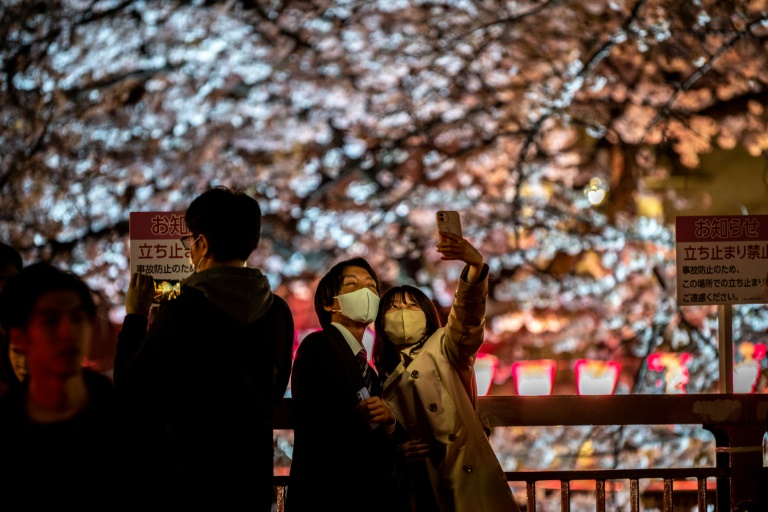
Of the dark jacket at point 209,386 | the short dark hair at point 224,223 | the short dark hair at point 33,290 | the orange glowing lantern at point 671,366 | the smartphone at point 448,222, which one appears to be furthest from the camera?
the orange glowing lantern at point 671,366

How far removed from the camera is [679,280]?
446 cm

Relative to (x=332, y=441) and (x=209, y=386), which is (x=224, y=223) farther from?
(x=332, y=441)

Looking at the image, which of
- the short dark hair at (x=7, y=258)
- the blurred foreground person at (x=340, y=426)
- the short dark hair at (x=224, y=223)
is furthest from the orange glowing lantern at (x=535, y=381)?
the short dark hair at (x=224, y=223)

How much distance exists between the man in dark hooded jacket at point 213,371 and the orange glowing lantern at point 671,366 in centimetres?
690

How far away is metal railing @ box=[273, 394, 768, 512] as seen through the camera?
149 inches

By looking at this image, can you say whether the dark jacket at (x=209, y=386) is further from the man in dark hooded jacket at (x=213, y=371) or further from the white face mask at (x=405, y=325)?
the white face mask at (x=405, y=325)

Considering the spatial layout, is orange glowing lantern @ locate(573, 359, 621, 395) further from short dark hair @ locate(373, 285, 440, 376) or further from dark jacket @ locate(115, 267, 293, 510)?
dark jacket @ locate(115, 267, 293, 510)

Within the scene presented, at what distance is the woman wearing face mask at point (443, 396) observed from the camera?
3.31 meters

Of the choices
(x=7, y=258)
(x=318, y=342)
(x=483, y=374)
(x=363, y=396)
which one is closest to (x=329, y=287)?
(x=318, y=342)

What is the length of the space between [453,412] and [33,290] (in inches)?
70.5

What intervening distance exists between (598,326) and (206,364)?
765 cm

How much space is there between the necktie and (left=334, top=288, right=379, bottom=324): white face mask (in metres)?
0.13

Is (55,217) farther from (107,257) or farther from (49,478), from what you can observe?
(49,478)

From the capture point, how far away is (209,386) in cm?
249
